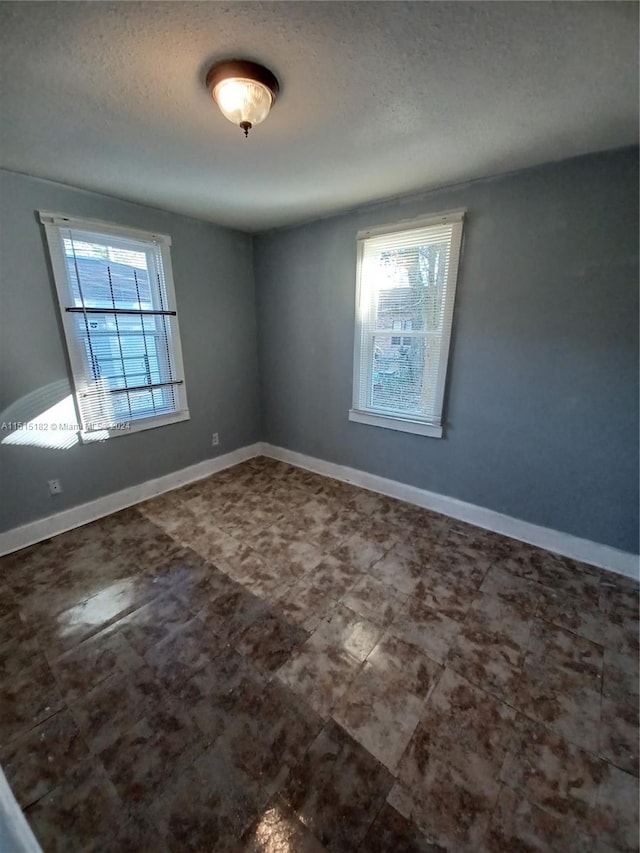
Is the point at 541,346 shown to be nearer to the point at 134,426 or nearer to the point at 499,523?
the point at 499,523

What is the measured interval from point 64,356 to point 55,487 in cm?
98

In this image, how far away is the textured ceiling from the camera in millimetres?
1007

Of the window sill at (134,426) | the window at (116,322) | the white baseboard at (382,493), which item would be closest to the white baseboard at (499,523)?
the white baseboard at (382,493)

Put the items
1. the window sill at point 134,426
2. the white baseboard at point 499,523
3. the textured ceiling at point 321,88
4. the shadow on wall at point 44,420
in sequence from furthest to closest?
the window sill at point 134,426 < the shadow on wall at point 44,420 < the white baseboard at point 499,523 < the textured ceiling at point 321,88

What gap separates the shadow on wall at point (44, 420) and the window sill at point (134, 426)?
0.28 feet

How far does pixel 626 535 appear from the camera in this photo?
203cm

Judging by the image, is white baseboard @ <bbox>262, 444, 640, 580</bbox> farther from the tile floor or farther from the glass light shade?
the glass light shade

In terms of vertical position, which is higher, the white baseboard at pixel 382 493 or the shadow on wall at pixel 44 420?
the shadow on wall at pixel 44 420

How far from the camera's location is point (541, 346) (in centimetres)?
212

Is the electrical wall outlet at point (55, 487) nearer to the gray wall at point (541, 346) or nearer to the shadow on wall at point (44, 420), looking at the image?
the shadow on wall at point (44, 420)

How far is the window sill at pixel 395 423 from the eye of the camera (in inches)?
105

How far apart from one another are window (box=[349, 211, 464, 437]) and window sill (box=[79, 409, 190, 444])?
175cm

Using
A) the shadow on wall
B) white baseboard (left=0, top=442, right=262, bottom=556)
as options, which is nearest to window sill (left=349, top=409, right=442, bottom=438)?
white baseboard (left=0, top=442, right=262, bottom=556)

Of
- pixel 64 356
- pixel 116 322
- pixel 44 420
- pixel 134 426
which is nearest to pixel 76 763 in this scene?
pixel 44 420
